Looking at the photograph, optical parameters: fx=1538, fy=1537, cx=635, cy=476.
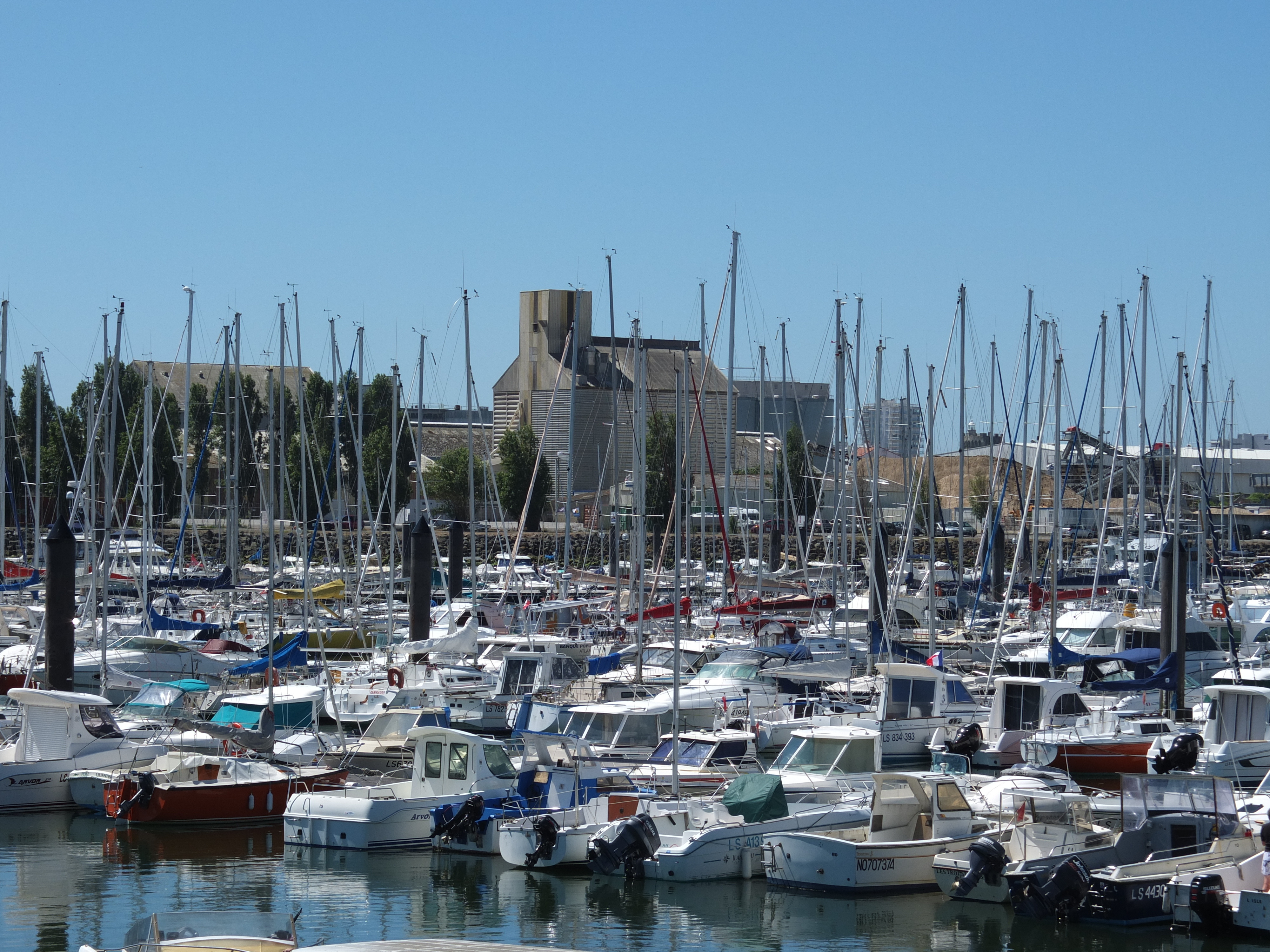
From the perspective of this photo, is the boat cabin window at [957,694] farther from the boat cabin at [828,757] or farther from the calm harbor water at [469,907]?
the calm harbor water at [469,907]

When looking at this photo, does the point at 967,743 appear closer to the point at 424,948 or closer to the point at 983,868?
the point at 983,868

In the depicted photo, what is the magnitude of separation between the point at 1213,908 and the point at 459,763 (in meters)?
12.0

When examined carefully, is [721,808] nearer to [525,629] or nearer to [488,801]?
[488,801]

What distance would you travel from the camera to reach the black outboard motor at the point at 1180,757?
2772cm

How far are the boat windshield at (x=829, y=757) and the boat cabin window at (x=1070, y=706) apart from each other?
725 centimetres

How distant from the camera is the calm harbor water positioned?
19.7 meters

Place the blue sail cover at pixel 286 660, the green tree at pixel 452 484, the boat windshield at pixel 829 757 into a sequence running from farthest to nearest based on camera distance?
the green tree at pixel 452 484
the blue sail cover at pixel 286 660
the boat windshield at pixel 829 757

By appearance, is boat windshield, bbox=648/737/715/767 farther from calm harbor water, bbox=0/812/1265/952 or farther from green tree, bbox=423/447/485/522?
green tree, bbox=423/447/485/522

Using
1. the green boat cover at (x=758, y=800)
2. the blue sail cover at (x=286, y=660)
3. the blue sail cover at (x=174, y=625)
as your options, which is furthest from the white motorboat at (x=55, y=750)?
the blue sail cover at (x=174, y=625)

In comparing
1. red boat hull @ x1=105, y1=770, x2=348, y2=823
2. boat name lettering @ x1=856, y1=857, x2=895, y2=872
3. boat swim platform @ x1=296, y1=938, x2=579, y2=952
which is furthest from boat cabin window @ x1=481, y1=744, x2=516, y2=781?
boat swim platform @ x1=296, y1=938, x2=579, y2=952

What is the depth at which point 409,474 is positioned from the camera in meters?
101

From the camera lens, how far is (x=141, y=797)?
26.2 m

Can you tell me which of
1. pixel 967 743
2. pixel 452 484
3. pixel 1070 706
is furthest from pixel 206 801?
pixel 452 484

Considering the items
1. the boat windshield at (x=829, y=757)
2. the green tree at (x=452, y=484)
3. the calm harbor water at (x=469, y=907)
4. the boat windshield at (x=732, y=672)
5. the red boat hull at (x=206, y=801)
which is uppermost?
the green tree at (x=452, y=484)
